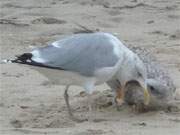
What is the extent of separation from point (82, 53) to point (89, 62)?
87 mm

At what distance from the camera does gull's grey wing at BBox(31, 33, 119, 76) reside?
232 inches

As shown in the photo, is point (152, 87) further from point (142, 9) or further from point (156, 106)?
point (142, 9)

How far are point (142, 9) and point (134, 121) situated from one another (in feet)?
17.5

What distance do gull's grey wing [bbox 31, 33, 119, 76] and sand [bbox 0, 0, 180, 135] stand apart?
1.32 feet

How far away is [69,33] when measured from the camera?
9.45 metres

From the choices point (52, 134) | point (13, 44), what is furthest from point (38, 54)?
point (13, 44)

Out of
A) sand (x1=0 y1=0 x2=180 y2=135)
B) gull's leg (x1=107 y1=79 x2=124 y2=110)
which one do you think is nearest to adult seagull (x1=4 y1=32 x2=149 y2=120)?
gull's leg (x1=107 y1=79 x2=124 y2=110)

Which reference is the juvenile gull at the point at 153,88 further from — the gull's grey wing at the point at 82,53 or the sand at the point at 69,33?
the gull's grey wing at the point at 82,53

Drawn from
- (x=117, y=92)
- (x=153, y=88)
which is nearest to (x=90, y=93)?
(x=117, y=92)

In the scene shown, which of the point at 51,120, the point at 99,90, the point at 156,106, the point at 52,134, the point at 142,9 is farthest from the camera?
the point at 142,9

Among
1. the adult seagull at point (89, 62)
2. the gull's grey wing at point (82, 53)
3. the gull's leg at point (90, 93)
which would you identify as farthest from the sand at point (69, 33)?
the gull's grey wing at point (82, 53)

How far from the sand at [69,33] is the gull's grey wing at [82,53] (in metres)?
0.40

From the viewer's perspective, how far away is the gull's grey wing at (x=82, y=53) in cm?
590

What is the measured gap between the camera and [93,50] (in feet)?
19.7
